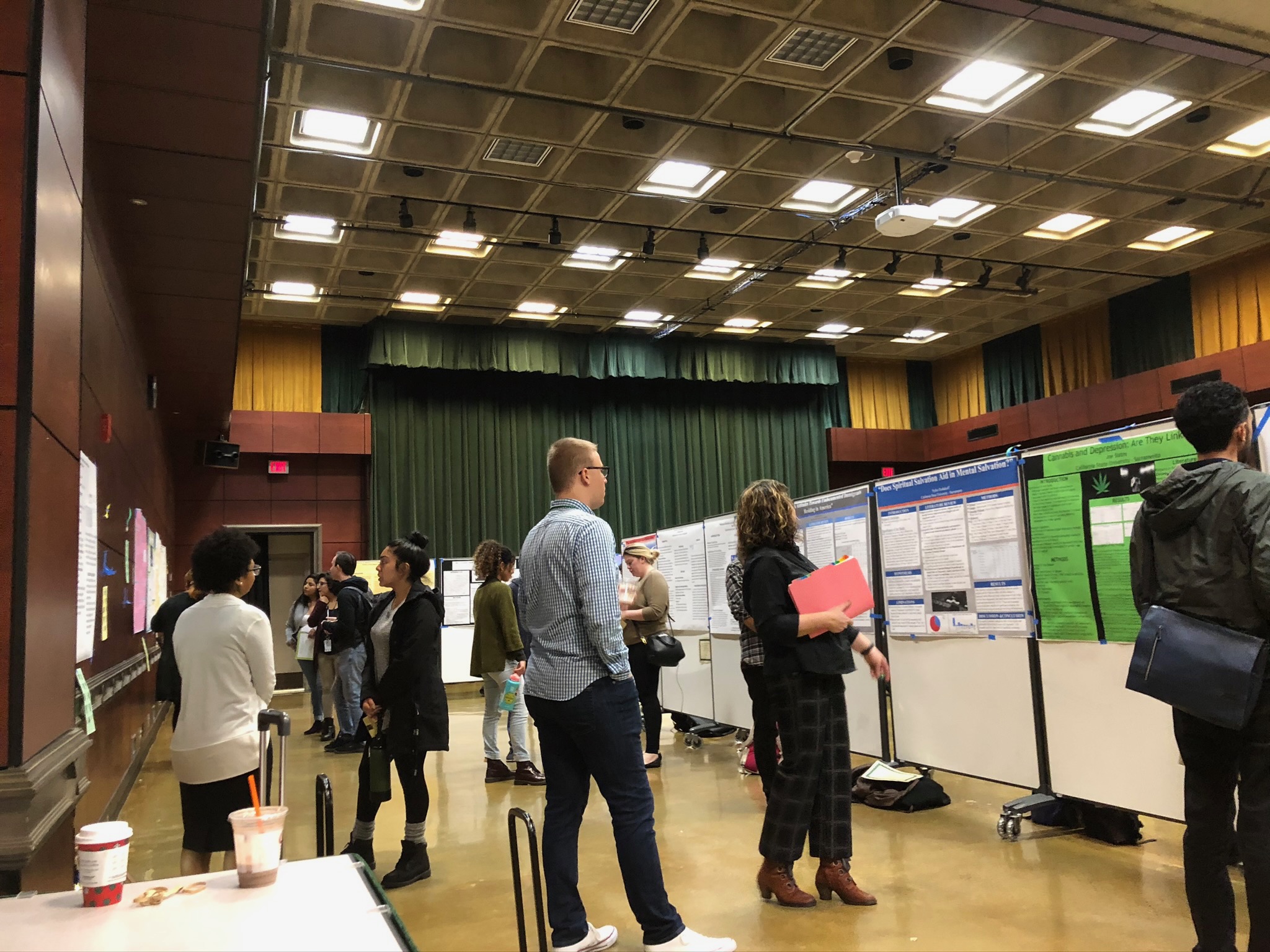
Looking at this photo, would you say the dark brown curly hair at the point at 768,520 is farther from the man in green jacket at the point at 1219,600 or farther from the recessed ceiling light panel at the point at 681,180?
the recessed ceiling light panel at the point at 681,180

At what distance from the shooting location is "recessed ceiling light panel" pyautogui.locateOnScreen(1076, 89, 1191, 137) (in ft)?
22.6

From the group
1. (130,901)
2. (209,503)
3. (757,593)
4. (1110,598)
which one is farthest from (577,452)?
(209,503)

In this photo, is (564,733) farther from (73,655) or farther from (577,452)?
(73,655)

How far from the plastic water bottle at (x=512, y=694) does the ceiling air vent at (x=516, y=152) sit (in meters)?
4.34

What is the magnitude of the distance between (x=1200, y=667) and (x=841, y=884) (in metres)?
1.50

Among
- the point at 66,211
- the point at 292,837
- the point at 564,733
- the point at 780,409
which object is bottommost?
the point at 292,837

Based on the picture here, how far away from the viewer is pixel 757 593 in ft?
10.5

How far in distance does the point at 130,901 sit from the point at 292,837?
3.30 meters

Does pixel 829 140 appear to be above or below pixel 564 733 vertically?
above

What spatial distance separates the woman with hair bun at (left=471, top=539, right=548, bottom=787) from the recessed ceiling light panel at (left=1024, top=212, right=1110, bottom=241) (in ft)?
23.0

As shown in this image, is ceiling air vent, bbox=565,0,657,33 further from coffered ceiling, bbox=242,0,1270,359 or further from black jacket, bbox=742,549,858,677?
black jacket, bbox=742,549,858,677

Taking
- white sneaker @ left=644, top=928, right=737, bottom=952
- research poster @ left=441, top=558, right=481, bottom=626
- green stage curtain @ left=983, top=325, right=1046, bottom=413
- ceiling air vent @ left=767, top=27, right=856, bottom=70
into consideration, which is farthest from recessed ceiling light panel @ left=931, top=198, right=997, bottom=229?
white sneaker @ left=644, top=928, right=737, bottom=952

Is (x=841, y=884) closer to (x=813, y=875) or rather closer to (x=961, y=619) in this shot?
(x=813, y=875)

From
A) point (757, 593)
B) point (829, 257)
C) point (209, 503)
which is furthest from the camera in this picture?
point (209, 503)
